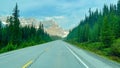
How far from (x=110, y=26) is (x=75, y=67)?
78949 millimetres

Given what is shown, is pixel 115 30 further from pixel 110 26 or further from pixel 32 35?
pixel 32 35

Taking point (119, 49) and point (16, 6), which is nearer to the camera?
point (119, 49)

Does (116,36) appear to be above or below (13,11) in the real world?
below

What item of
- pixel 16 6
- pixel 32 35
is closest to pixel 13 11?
pixel 16 6

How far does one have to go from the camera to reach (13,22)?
297 ft

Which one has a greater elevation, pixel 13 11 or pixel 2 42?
pixel 13 11

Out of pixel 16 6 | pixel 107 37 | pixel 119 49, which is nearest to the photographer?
pixel 119 49

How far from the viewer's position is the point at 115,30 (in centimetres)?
9469

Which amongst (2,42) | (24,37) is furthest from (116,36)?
(24,37)

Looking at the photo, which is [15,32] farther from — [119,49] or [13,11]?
[119,49]

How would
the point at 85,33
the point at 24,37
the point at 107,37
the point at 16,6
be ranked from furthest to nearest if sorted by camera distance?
the point at 85,33 < the point at 24,37 < the point at 16,6 < the point at 107,37

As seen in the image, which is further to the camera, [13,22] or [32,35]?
[32,35]

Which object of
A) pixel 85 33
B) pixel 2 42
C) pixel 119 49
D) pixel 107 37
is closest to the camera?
pixel 119 49

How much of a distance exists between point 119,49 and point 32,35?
365 feet
